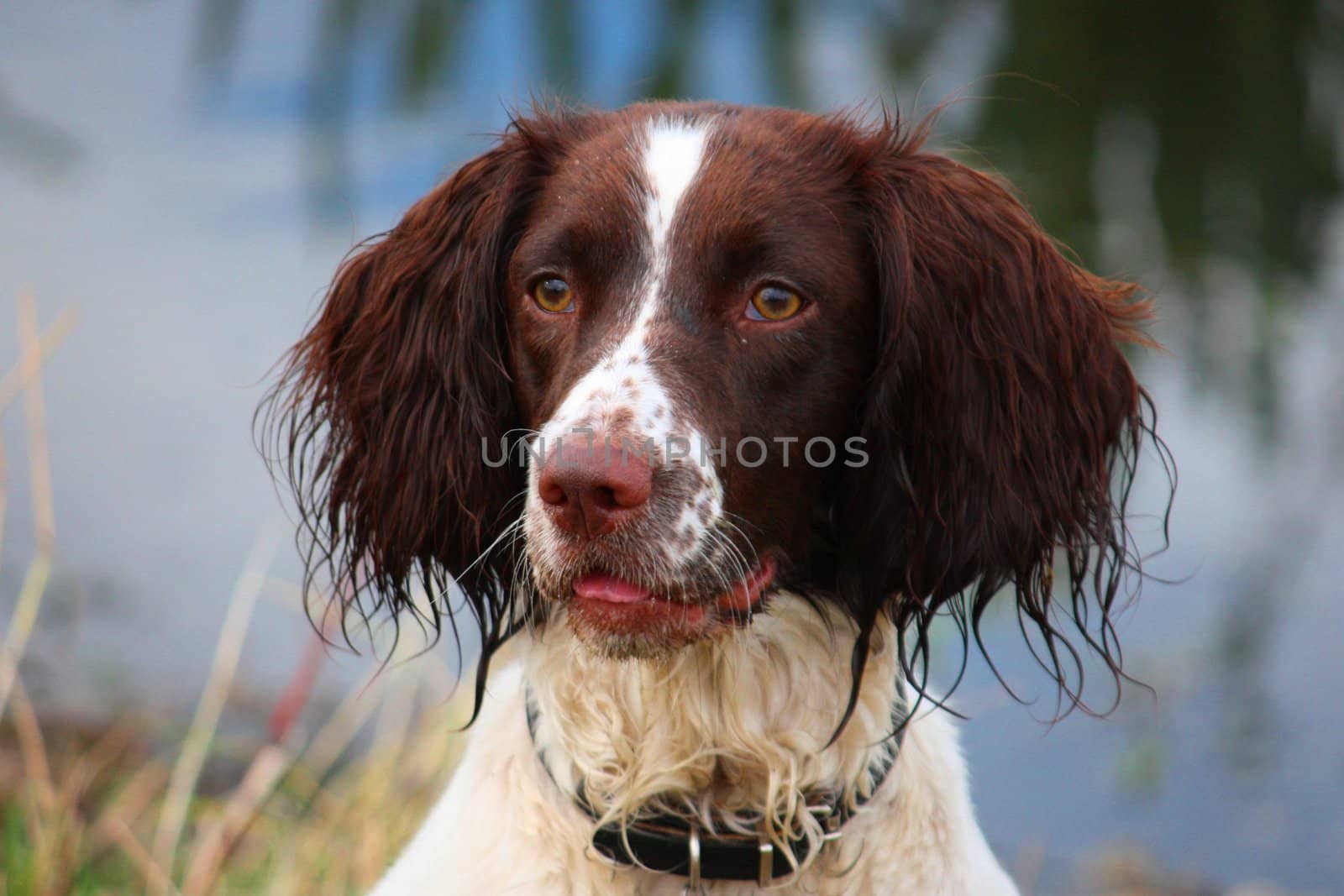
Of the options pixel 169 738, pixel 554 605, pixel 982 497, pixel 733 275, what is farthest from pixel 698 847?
pixel 169 738

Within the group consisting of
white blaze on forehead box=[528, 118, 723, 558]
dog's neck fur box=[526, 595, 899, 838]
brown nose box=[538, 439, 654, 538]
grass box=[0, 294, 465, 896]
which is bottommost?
grass box=[0, 294, 465, 896]

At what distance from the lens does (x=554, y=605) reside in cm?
240

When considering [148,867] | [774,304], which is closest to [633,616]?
[774,304]

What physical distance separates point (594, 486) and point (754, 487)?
332 mm

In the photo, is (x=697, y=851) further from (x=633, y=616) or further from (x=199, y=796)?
(x=199, y=796)

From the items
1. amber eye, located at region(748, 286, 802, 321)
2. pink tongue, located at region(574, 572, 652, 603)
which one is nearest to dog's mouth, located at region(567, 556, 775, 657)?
pink tongue, located at region(574, 572, 652, 603)

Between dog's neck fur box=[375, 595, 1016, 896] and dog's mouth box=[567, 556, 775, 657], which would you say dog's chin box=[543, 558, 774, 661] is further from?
dog's neck fur box=[375, 595, 1016, 896]

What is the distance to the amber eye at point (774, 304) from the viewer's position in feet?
7.34

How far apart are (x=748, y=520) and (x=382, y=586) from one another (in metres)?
0.83

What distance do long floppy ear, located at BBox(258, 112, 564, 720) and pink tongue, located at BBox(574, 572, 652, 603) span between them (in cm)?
31

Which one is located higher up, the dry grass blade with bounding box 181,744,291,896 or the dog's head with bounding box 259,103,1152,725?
the dog's head with bounding box 259,103,1152,725

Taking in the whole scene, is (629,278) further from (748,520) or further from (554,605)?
(554,605)

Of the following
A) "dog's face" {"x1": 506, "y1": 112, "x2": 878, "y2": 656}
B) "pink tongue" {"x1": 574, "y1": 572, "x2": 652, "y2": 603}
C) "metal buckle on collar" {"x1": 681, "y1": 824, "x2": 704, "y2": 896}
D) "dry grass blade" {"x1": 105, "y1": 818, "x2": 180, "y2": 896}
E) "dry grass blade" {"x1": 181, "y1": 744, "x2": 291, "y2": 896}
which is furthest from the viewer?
"dry grass blade" {"x1": 181, "y1": 744, "x2": 291, "y2": 896}

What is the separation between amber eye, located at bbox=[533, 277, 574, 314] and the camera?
2326mm
